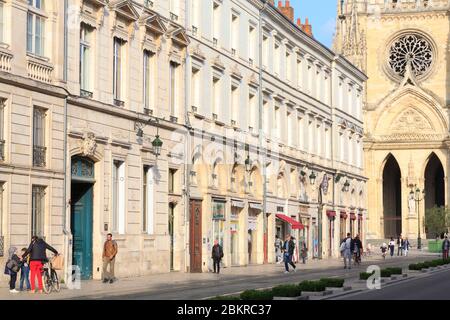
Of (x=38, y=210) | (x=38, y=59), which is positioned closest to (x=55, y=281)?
(x=38, y=210)

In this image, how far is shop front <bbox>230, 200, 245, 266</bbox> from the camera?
51525 millimetres

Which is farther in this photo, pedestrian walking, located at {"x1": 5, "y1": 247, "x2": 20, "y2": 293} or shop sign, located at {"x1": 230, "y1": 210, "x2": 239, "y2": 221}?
shop sign, located at {"x1": 230, "y1": 210, "x2": 239, "y2": 221}

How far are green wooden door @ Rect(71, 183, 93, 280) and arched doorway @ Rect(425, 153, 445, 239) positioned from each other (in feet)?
256

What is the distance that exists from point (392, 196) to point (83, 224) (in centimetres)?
8174

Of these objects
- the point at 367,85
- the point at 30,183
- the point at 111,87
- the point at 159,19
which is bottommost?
the point at 30,183

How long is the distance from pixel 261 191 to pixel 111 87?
19649 millimetres

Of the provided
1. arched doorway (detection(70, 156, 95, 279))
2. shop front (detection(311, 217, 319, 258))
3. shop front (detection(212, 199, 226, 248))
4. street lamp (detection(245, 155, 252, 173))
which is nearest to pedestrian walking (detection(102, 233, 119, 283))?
arched doorway (detection(70, 156, 95, 279))

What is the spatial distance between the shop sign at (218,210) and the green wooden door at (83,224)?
1216 centimetres

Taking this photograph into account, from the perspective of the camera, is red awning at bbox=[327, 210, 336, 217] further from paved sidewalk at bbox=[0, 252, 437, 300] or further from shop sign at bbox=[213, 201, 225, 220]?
shop sign at bbox=[213, 201, 225, 220]

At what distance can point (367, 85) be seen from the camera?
365 feet

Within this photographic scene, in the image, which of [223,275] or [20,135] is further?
[223,275]

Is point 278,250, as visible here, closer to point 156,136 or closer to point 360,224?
point 156,136
